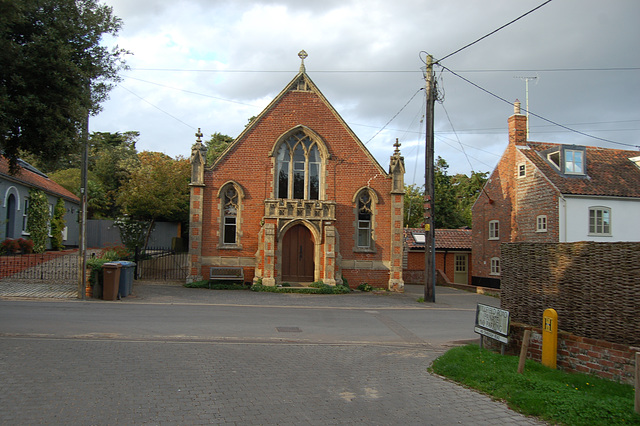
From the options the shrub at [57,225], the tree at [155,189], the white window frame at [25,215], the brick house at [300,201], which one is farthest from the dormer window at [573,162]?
the shrub at [57,225]

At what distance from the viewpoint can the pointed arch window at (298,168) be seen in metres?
22.6

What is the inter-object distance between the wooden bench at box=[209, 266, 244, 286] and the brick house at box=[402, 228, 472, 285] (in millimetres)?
13444

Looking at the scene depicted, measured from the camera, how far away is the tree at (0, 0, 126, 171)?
9758mm

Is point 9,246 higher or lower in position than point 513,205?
lower

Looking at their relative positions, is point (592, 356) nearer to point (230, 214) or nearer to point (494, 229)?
point (230, 214)

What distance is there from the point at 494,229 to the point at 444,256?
14.7ft

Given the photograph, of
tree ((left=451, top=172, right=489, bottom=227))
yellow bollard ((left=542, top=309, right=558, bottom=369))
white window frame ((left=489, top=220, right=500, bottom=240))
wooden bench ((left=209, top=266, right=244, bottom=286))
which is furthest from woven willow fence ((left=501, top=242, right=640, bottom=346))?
tree ((left=451, top=172, right=489, bottom=227))

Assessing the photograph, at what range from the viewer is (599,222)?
2469 cm

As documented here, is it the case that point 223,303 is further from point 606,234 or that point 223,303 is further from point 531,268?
point 606,234

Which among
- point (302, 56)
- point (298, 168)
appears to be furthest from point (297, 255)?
point (302, 56)

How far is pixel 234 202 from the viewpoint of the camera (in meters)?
22.2

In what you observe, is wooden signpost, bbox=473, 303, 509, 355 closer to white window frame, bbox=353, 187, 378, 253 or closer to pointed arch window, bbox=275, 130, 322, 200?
white window frame, bbox=353, 187, 378, 253

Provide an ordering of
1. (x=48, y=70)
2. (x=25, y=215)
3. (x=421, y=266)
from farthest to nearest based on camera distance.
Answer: (x=421, y=266) < (x=25, y=215) < (x=48, y=70)

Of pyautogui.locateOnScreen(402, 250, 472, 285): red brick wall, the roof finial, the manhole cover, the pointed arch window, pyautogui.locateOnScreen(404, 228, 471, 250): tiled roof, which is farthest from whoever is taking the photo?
pyautogui.locateOnScreen(404, 228, 471, 250): tiled roof
